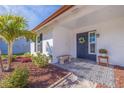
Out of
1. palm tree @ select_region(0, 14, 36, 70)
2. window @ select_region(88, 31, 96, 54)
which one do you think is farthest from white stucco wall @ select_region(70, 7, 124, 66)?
palm tree @ select_region(0, 14, 36, 70)

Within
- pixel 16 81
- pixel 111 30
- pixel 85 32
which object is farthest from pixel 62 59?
pixel 16 81

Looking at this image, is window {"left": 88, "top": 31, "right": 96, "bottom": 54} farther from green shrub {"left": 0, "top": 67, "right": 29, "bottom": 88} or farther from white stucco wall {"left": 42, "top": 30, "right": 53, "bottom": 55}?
green shrub {"left": 0, "top": 67, "right": 29, "bottom": 88}

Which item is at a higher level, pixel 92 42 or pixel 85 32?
pixel 85 32

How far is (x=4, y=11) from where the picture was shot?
486cm

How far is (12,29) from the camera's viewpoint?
17.8ft

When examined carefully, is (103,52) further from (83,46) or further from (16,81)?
(16,81)

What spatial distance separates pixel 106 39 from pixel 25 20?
3814mm

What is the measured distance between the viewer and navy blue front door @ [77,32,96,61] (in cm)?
806

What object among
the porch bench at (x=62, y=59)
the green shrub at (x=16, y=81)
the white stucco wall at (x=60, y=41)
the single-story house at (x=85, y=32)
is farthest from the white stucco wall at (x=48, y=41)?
the green shrub at (x=16, y=81)

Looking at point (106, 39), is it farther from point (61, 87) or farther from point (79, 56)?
point (61, 87)

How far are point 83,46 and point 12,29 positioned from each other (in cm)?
436

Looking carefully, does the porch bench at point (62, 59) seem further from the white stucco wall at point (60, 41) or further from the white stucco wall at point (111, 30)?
the white stucco wall at point (111, 30)
